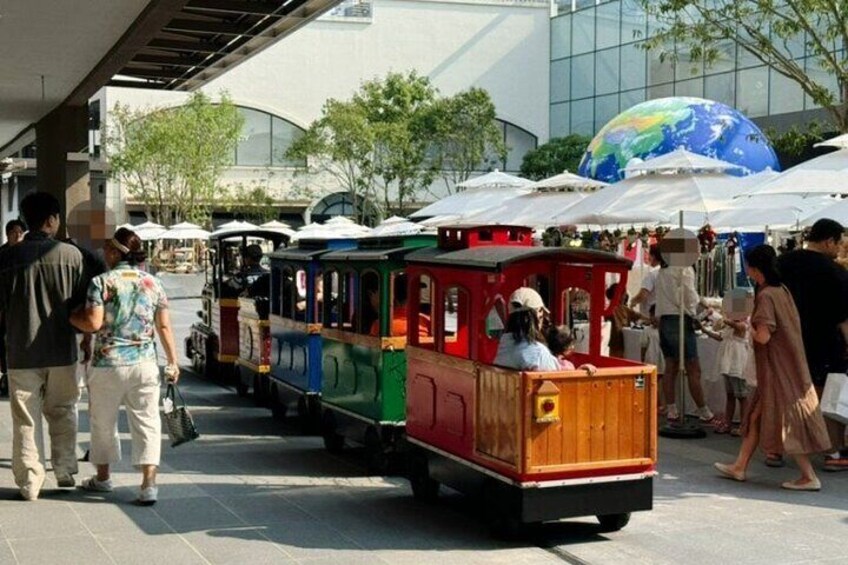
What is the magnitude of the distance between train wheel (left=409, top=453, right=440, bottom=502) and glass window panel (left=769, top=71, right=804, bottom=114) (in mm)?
30293

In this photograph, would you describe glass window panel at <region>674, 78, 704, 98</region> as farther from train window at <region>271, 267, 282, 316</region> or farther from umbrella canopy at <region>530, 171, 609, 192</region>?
train window at <region>271, 267, 282, 316</region>

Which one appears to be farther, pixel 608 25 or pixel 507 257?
pixel 608 25

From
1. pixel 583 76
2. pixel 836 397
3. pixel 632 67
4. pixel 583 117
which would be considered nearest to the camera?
pixel 836 397

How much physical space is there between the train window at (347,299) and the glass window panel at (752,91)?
1192 inches

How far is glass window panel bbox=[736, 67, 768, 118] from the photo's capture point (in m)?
38.0

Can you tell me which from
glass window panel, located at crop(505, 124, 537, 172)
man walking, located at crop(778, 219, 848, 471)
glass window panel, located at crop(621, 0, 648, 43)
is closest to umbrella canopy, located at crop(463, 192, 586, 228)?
man walking, located at crop(778, 219, 848, 471)

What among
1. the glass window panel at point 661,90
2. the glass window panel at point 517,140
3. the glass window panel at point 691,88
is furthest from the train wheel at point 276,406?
the glass window panel at point 517,140

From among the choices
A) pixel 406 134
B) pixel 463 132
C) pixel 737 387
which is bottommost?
pixel 737 387

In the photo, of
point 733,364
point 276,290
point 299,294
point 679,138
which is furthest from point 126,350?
point 679,138

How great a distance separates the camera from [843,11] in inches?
596

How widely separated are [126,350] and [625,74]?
4341cm

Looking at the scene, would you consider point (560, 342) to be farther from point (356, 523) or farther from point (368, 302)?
point (368, 302)

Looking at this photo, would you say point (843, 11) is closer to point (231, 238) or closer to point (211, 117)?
point (231, 238)

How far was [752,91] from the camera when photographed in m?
38.7
